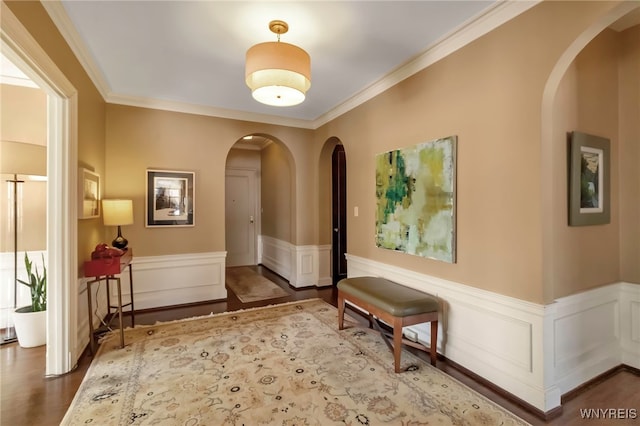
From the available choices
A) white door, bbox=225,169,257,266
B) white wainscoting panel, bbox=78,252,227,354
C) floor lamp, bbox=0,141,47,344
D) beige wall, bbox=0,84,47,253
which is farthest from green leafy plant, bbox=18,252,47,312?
white door, bbox=225,169,257,266

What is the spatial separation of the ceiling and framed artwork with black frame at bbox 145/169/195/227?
1.07 metres

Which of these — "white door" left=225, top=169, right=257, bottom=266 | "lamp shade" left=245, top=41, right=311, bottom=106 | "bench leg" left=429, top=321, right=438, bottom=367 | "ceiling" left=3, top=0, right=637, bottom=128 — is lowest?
"bench leg" left=429, top=321, right=438, bottom=367

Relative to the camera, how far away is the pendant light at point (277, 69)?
207 centimetres

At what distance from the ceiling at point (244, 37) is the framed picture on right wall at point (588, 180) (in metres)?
1.08

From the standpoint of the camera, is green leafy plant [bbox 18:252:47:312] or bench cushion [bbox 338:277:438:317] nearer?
bench cushion [bbox 338:277:438:317]

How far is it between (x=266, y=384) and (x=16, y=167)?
2820 mm

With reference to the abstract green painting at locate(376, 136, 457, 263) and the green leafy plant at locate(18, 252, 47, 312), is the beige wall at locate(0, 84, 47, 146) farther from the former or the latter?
the abstract green painting at locate(376, 136, 457, 263)

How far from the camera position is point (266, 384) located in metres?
2.17

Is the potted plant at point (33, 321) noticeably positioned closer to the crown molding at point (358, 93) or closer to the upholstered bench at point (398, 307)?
the crown molding at point (358, 93)

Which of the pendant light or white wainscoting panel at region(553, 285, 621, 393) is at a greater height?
the pendant light

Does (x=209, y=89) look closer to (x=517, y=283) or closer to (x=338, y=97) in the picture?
(x=338, y=97)

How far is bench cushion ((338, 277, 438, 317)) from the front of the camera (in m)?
2.34

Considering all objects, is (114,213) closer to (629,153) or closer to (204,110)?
(204,110)

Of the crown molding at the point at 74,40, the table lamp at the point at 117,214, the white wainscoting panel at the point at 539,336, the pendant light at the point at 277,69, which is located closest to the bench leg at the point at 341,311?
the white wainscoting panel at the point at 539,336
